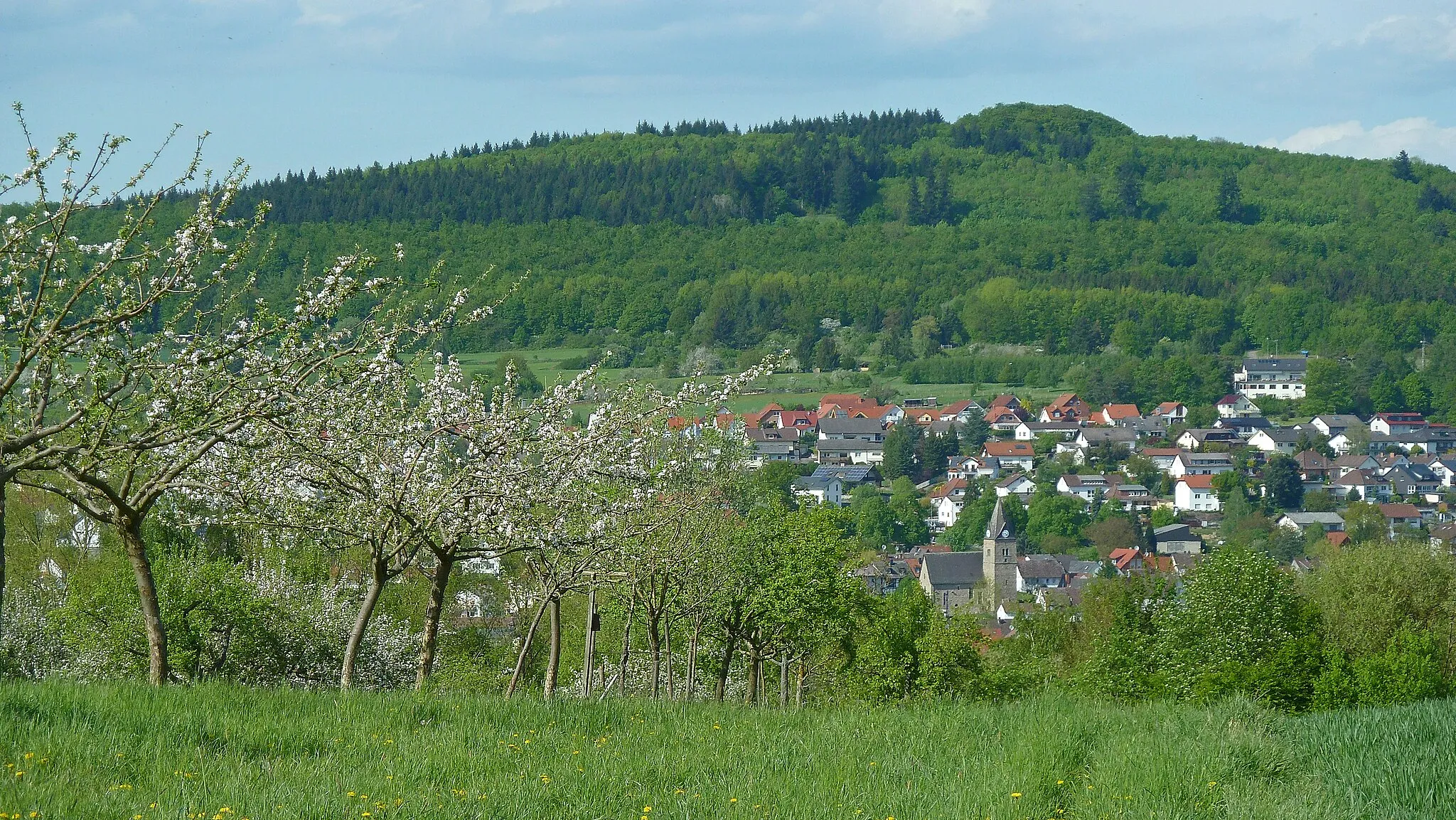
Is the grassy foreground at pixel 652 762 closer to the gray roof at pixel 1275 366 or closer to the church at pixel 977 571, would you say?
the church at pixel 977 571

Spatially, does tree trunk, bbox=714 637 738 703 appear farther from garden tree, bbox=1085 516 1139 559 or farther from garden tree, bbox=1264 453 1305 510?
garden tree, bbox=1264 453 1305 510

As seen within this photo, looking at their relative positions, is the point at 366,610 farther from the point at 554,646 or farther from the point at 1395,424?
the point at 1395,424

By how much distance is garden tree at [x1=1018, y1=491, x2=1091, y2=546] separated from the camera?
11256 centimetres

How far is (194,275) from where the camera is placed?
32.3ft

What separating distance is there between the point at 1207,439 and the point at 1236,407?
56.4 ft

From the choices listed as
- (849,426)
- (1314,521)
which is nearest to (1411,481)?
(1314,521)

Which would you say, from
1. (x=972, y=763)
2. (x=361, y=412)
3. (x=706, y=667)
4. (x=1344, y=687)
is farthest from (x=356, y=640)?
(x=1344, y=687)

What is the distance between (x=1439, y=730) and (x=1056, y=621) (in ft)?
154

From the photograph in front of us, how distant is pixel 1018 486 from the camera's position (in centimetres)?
13288

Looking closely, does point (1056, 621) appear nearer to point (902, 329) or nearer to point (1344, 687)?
point (1344, 687)

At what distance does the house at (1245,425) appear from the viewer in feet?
512

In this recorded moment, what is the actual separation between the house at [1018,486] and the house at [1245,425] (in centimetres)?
3621

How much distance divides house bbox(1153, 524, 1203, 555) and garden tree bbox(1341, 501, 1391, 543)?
1188cm

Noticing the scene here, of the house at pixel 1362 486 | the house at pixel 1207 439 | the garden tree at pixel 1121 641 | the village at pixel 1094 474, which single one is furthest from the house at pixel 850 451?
the garden tree at pixel 1121 641
